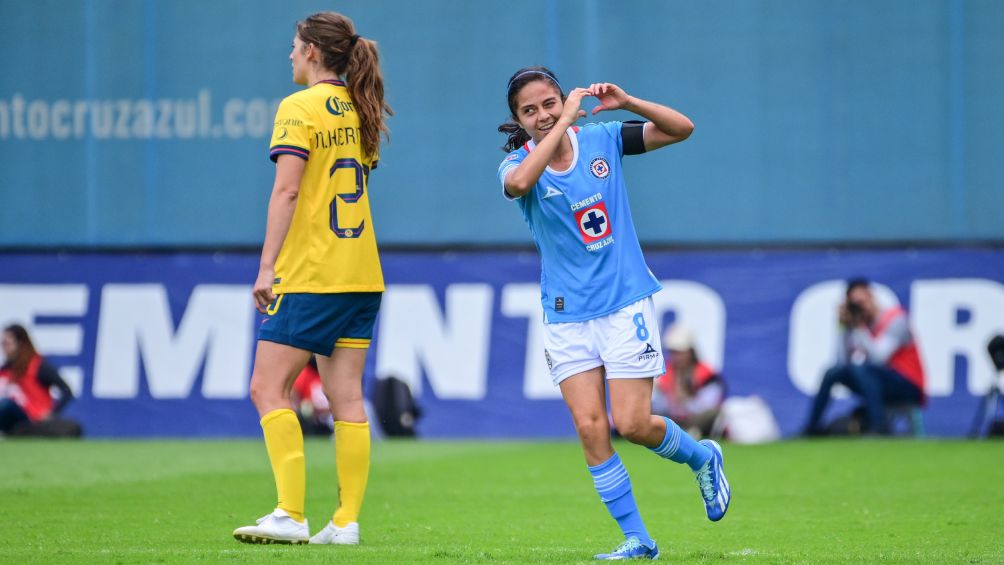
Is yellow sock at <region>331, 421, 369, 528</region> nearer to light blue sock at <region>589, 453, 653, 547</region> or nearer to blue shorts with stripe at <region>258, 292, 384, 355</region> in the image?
blue shorts with stripe at <region>258, 292, 384, 355</region>

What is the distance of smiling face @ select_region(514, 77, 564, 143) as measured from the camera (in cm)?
652

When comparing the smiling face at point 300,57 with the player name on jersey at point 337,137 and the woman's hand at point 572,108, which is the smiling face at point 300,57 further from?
the woman's hand at point 572,108

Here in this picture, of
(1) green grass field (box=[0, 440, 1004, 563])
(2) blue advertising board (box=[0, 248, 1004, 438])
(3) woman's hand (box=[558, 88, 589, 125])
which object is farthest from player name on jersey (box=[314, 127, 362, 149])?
(2) blue advertising board (box=[0, 248, 1004, 438])

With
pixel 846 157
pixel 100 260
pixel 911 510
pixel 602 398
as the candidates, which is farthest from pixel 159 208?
pixel 602 398

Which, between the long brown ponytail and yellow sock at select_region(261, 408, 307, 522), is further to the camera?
the long brown ponytail

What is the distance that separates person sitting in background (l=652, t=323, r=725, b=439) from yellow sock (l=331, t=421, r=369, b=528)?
8620 mm

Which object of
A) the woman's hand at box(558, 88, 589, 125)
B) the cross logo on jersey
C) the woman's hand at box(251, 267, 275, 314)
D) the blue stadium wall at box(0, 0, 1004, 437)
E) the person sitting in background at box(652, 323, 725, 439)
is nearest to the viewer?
the woman's hand at box(558, 88, 589, 125)

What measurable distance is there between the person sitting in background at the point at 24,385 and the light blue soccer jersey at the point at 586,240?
1104 cm

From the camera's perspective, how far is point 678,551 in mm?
6789

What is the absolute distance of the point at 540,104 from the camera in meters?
6.53

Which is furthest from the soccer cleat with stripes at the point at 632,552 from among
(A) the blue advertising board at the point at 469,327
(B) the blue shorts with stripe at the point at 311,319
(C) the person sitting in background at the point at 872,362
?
(A) the blue advertising board at the point at 469,327

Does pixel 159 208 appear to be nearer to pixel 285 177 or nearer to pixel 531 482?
pixel 531 482

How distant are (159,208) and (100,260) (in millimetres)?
984

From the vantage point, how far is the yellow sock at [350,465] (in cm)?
707
